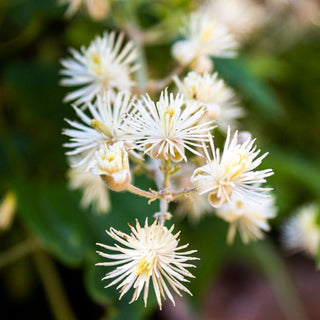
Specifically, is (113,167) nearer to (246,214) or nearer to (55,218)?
(246,214)

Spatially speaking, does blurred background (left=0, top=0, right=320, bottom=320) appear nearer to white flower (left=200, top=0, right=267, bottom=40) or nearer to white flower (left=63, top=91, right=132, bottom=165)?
white flower (left=200, top=0, right=267, bottom=40)

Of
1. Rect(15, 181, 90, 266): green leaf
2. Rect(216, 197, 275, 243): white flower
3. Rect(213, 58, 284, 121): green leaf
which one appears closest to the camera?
Rect(216, 197, 275, 243): white flower

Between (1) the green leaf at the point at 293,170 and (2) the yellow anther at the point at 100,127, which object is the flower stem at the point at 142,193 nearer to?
(2) the yellow anther at the point at 100,127

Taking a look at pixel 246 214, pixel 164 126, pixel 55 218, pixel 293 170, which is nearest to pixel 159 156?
pixel 164 126

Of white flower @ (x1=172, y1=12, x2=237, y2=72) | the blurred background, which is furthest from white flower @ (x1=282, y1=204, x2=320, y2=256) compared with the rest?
white flower @ (x1=172, y1=12, x2=237, y2=72)

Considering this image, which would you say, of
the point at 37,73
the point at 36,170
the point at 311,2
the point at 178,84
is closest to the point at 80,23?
the point at 37,73

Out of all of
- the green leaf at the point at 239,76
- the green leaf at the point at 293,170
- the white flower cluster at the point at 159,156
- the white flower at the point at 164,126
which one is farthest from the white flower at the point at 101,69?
the green leaf at the point at 293,170
